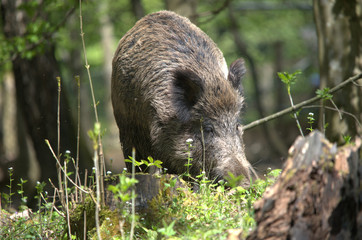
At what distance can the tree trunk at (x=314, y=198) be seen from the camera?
260cm

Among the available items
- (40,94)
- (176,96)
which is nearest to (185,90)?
(176,96)

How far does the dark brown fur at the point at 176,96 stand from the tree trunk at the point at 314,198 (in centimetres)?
326

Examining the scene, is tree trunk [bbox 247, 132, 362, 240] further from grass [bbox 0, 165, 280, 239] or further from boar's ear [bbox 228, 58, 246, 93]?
boar's ear [bbox 228, 58, 246, 93]

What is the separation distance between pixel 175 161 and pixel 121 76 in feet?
4.52

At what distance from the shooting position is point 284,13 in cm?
2086

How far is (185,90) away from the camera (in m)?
6.38

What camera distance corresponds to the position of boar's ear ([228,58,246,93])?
21.7 ft

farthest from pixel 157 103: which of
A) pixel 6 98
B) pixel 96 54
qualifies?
pixel 96 54

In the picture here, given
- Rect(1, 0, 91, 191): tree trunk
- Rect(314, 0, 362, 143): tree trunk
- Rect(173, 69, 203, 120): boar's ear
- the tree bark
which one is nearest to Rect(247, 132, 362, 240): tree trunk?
Rect(173, 69, 203, 120): boar's ear

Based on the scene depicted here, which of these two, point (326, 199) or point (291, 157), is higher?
point (291, 157)

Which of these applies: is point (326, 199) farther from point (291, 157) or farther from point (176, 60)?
point (176, 60)

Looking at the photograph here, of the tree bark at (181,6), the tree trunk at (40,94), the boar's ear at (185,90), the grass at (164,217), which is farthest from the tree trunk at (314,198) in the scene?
the tree bark at (181,6)

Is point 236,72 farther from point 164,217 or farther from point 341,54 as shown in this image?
point 164,217

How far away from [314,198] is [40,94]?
25.3 ft
